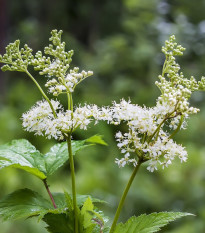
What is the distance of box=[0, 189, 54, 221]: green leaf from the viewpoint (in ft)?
3.14

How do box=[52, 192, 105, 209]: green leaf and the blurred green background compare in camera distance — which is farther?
the blurred green background

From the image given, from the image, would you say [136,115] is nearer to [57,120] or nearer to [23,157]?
[57,120]

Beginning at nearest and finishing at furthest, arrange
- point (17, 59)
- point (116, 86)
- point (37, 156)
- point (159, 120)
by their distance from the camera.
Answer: point (159, 120), point (17, 59), point (37, 156), point (116, 86)

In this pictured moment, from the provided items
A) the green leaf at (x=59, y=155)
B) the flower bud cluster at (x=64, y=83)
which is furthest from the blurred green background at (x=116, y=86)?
the flower bud cluster at (x=64, y=83)

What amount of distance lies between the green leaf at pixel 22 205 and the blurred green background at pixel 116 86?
12.6ft

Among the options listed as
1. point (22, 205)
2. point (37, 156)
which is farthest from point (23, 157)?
point (22, 205)

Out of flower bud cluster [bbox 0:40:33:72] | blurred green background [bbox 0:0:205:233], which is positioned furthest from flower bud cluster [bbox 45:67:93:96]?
blurred green background [bbox 0:0:205:233]

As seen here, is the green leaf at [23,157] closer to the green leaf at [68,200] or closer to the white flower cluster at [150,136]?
the green leaf at [68,200]

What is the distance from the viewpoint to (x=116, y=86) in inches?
323

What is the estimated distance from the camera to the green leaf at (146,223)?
0.94 m

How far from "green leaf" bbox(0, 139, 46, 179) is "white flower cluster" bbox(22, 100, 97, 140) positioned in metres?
0.11

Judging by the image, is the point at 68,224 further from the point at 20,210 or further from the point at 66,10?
the point at 66,10

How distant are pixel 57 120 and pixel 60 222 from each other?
267 millimetres

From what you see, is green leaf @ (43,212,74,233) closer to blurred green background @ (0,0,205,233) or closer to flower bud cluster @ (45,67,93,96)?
flower bud cluster @ (45,67,93,96)
